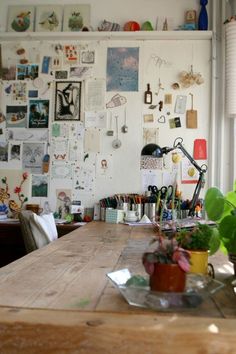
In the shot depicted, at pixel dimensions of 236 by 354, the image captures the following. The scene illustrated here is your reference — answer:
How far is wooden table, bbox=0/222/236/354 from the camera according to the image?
0.66 meters

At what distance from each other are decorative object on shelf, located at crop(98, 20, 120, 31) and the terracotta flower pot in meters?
2.70

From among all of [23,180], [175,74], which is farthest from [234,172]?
[23,180]

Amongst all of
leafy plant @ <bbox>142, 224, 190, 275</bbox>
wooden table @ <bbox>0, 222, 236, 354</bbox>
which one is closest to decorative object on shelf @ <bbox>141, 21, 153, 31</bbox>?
wooden table @ <bbox>0, 222, 236, 354</bbox>

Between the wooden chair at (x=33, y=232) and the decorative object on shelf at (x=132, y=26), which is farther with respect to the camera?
the decorative object on shelf at (x=132, y=26)

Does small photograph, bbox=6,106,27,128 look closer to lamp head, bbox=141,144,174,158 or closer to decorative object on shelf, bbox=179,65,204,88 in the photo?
lamp head, bbox=141,144,174,158

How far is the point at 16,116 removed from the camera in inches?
124

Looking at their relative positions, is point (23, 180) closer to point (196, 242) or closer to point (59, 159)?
point (59, 159)

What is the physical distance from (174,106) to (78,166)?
0.94m

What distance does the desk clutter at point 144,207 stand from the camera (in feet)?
8.95

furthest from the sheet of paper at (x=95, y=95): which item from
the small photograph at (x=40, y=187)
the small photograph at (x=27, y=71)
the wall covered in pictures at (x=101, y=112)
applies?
the small photograph at (x=40, y=187)

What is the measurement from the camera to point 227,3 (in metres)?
3.04

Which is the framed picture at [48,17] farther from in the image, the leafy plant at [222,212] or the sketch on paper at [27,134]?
the leafy plant at [222,212]

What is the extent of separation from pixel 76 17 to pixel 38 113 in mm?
879

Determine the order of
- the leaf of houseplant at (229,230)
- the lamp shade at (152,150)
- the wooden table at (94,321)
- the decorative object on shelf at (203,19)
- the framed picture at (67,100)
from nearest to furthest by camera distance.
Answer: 1. the wooden table at (94,321)
2. the leaf of houseplant at (229,230)
3. the lamp shade at (152,150)
4. the decorative object on shelf at (203,19)
5. the framed picture at (67,100)
